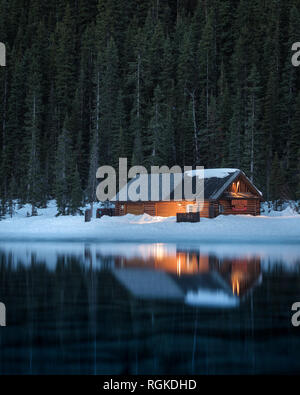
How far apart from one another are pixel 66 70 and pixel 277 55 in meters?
31.6

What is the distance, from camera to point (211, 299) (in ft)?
35.1

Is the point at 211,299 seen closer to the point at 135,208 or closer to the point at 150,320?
the point at 150,320

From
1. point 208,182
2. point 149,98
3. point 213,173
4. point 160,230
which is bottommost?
point 160,230

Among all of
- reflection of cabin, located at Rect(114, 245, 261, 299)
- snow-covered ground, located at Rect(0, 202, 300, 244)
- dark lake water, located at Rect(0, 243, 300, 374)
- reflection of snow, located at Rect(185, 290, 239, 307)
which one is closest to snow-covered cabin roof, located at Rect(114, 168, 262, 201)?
snow-covered ground, located at Rect(0, 202, 300, 244)

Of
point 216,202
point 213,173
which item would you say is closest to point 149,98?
point 213,173

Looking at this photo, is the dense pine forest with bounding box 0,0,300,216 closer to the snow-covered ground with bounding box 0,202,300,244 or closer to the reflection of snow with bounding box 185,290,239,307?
the snow-covered ground with bounding box 0,202,300,244

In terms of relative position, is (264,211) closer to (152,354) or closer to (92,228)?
(92,228)

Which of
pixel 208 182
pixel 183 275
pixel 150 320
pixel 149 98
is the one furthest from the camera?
pixel 149 98

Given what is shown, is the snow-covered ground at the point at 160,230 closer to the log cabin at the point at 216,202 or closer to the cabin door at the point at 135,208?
the log cabin at the point at 216,202

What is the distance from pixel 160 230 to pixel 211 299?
25850 millimetres

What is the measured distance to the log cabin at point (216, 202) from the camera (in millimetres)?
44228

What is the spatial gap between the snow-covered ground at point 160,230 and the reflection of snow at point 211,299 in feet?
63.4

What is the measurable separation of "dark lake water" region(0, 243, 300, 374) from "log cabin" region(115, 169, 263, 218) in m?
27.7

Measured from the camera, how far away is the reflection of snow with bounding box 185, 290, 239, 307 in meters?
10.2
